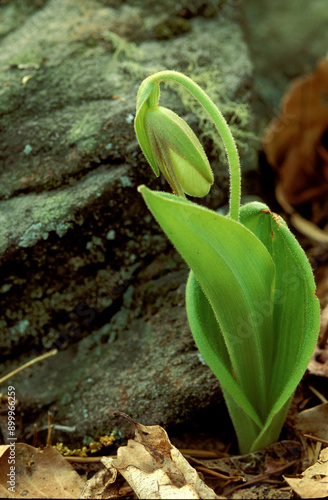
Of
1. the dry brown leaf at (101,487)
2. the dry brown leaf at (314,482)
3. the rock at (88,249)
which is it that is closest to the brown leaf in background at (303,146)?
the rock at (88,249)

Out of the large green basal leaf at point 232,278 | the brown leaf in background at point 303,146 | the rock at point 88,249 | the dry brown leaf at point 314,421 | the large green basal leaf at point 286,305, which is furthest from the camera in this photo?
the brown leaf in background at point 303,146

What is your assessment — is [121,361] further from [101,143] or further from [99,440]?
[101,143]

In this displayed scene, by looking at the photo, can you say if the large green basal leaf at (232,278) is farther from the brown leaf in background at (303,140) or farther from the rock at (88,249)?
the brown leaf in background at (303,140)

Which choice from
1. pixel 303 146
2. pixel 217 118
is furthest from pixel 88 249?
pixel 303 146

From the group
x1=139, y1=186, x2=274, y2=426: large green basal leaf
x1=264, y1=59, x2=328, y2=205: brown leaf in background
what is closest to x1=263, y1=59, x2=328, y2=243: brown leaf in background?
x1=264, y1=59, x2=328, y2=205: brown leaf in background

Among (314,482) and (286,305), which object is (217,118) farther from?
(314,482)

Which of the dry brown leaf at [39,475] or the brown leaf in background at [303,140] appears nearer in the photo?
the dry brown leaf at [39,475]

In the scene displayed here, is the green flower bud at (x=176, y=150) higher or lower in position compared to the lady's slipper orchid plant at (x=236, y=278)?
higher

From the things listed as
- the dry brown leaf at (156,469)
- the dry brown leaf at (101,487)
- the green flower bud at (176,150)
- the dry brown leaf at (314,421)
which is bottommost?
the dry brown leaf at (314,421)
